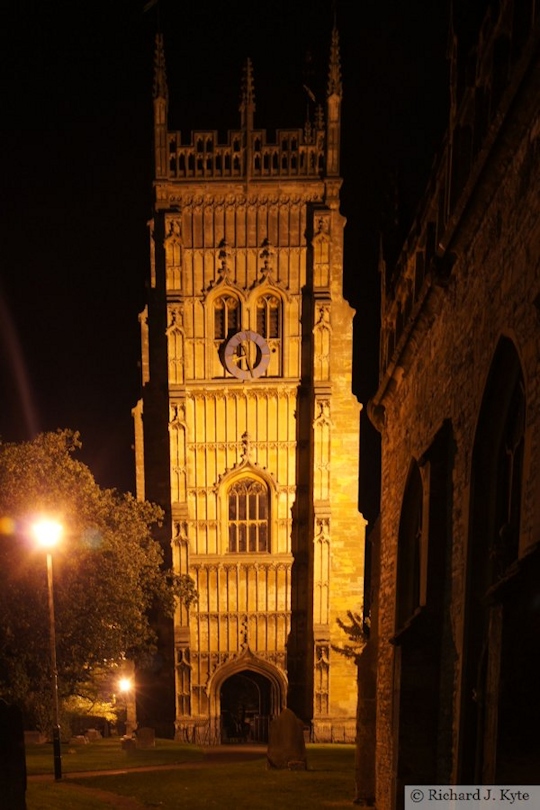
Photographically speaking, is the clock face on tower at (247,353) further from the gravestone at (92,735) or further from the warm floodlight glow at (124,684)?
the gravestone at (92,735)

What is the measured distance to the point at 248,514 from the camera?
3734 centimetres

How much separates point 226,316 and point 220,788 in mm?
22245

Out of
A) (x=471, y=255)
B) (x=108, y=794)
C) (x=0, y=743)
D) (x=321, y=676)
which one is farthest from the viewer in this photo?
(x=321, y=676)

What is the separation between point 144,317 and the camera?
126 feet

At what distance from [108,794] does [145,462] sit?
810 inches

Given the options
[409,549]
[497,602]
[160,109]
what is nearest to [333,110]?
[160,109]

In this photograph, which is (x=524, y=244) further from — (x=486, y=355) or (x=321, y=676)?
(x=321, y=676)

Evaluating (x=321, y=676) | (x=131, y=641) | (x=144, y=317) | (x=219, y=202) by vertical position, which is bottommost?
(x=321, y=676)

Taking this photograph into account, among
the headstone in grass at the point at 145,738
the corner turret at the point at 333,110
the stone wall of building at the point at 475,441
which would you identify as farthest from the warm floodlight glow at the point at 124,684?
the stone wall of building at the point at 475,441

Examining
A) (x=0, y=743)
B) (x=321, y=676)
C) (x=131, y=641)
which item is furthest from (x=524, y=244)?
(x=321, y=676)

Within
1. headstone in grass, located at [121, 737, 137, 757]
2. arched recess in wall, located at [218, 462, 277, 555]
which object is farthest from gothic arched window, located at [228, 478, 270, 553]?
headstone in grass, located at [121, 737, 137, 757]

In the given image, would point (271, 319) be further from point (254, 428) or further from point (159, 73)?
point (159, 73)

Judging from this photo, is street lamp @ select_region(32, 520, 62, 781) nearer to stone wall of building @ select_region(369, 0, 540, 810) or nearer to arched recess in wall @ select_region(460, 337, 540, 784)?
stone wall of building @ select_region(369, 0, 540, 810)

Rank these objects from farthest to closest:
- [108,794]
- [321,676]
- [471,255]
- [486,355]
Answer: [321,676]
[108,794]
[471,255]
[486,355]
